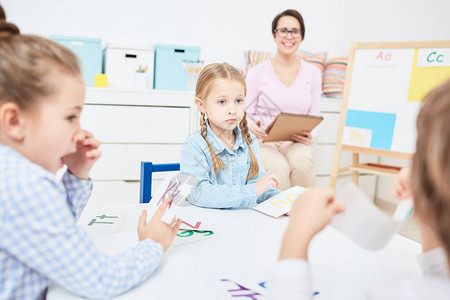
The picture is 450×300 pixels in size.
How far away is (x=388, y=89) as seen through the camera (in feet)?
8.13

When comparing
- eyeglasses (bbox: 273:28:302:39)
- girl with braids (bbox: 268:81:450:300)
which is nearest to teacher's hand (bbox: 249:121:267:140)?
eyeglasses (bbox: 273:28:302:39)

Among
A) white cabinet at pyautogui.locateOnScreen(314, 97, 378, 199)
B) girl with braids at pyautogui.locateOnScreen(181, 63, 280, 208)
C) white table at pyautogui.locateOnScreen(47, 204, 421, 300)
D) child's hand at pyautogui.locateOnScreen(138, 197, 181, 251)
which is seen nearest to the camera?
white table at pyautogui.locateOnScreen(47, 204, 421, 300)

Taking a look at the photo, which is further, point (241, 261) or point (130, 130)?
point (130, 130)

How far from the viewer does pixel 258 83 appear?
97.9 inches

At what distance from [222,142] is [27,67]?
2.70 ft

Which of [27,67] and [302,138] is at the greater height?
[27,67]

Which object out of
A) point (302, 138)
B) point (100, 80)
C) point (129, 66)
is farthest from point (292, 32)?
point (100, 80)

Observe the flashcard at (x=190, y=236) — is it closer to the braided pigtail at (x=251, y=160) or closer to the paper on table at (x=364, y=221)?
the paper on table at (x=364, y=221)

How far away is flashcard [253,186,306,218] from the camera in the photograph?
106cm

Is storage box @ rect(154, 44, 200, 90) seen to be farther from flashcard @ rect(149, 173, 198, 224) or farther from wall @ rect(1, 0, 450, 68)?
flashcard @ rect(149, 173, 198, 224)

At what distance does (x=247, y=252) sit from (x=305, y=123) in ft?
5.04

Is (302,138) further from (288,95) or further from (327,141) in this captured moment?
(327,141)

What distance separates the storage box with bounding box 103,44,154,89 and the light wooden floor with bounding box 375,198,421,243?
6.64 ft

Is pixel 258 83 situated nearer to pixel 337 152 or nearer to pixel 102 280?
pixel 337 152
